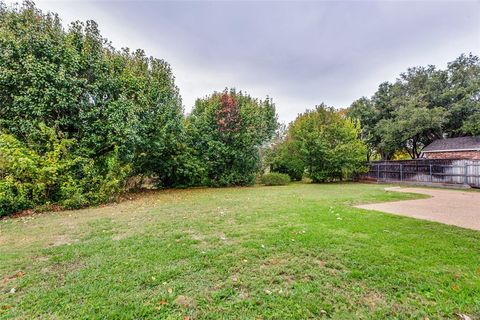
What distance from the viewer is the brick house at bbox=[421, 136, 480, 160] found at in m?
16.2

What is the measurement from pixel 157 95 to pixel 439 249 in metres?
11.4

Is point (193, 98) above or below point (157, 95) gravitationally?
above

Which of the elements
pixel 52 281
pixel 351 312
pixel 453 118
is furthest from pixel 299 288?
pixel 453 118

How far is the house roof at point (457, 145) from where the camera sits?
54.1ft

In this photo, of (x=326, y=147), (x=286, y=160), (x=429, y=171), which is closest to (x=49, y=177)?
(x=326, y=147)

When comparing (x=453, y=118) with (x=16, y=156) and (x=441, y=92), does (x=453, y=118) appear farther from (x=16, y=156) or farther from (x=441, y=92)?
(x=16, y=156)

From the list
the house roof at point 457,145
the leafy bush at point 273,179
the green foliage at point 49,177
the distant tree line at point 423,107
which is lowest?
the leafy bush at point 273,179

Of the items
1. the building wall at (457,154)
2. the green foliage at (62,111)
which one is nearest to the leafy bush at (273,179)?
the green foliage at (62,111)

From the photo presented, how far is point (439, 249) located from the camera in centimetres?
343

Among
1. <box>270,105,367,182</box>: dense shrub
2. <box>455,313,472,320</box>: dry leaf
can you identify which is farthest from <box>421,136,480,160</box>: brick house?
<box>455,313,472,320</box>: dry leaf

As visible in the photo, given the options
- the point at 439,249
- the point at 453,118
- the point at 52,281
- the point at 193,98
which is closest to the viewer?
the point at 52,281

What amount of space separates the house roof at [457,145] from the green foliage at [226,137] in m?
15.2

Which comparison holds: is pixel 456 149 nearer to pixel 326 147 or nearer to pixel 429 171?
pixel 429 171

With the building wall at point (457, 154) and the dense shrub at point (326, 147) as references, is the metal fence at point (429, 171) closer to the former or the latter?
the dense shrub at point (326, 147)
